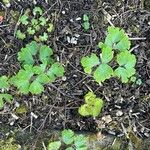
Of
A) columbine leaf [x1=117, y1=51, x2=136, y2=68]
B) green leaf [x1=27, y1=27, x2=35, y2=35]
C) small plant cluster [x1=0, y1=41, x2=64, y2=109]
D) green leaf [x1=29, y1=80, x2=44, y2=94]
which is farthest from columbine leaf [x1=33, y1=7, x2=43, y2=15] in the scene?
columbine leaf [x1=117, y1=51, x2=136, y2=68]

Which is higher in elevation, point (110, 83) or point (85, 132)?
point (110, 83)

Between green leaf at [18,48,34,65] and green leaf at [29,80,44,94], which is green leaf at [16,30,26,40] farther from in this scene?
green leaf at [29,80,44,94]

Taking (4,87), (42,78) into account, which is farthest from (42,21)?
(4,87)

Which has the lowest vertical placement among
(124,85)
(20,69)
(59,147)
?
(59,147)

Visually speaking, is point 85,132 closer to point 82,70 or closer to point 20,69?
point 82,70

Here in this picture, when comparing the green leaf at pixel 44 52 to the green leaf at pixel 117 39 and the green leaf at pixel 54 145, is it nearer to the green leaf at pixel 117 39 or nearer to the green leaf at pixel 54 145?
the green leaf at pixel 117 39

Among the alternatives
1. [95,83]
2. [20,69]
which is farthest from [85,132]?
[20,69]
